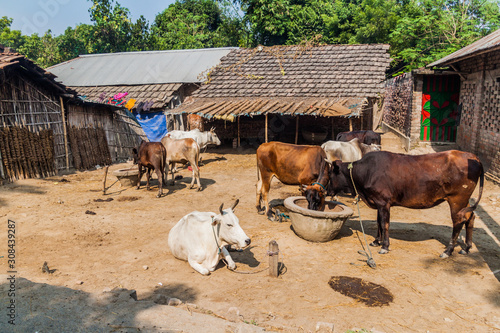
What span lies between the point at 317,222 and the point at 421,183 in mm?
1976

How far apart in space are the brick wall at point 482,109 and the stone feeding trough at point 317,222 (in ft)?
22.7

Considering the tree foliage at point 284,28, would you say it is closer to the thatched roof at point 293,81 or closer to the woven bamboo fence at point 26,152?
the thatched roof at point 293,81

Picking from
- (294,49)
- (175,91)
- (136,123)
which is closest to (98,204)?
(136,123)

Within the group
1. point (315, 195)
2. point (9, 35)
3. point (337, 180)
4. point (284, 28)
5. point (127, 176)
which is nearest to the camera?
point (315, 195)

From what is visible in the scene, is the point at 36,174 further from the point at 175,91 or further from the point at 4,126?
the point at 175,91

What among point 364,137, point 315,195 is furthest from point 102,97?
point 315,195

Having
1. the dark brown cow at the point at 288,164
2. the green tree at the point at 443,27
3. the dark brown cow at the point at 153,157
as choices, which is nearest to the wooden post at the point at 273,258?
the dark brown cow at the point at 288,164

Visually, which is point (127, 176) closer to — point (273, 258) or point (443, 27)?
point (273, 258)

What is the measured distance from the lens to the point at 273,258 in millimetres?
5578

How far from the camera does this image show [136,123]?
1917 cm

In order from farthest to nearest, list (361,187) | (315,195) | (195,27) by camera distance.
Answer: (195,27) < (315,195) < (361,187)

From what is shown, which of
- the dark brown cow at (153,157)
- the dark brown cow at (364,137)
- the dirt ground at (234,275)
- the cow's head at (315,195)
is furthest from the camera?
the dark brown cow at (364,137)

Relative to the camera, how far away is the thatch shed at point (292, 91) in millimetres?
15961

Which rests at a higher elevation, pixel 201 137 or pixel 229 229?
pixel 201 137
